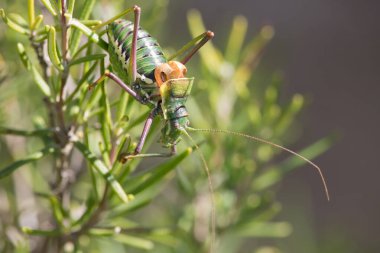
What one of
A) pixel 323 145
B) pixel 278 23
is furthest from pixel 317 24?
pixel 323 145

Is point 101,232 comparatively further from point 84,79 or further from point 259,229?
point 259,229

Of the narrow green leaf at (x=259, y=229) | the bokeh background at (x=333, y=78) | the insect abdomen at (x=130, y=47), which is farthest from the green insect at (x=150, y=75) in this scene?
the bokeh background at (x=333, y=78)

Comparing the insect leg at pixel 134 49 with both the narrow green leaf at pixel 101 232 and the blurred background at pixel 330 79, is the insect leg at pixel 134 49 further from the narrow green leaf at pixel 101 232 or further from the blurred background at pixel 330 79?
the blurred background at pixel 330 79

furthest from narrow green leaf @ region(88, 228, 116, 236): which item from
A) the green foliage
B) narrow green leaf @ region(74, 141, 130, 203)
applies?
narrow green leaf @ region(74, 141, 130, 203)

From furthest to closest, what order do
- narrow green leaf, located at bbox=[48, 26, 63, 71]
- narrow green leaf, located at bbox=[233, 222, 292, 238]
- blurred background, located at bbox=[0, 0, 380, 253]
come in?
1. blurred background, located at bbox=[0, 0, 380, 253]
2. narrow green leaf, located at bbox=[233, 222, 292, 238]
3. narrow green leaf, located at bbox=[48, 26, 63, 71]

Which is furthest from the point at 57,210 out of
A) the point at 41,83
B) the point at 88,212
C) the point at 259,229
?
the point at 259,229

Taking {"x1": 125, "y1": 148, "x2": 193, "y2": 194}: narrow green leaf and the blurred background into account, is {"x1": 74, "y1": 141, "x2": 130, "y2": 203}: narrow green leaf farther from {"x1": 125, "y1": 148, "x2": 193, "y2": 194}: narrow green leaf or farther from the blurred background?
the blurred background

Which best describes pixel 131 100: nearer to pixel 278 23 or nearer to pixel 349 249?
pixel 349 249
